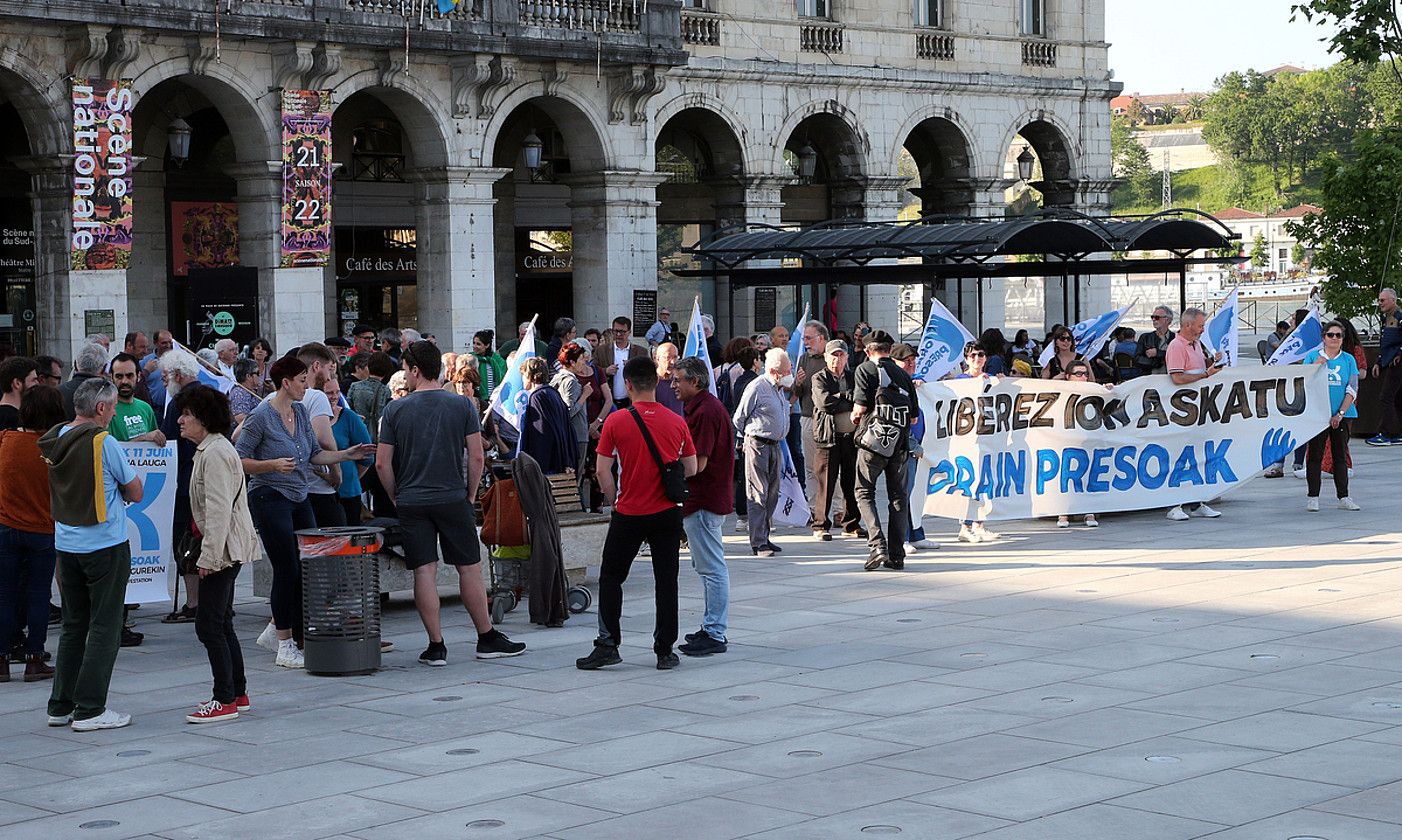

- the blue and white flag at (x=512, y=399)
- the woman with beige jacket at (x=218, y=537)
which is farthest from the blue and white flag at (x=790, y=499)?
the woman with beige jacket at (x=218, y=537)

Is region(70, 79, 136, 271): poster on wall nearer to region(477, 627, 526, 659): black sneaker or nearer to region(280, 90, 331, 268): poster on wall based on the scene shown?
region(280, 90, 331, 268): poster on wall

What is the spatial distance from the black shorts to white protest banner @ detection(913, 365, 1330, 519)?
618 cm

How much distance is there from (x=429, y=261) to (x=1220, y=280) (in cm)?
9531

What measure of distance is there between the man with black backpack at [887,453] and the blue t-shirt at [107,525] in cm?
643

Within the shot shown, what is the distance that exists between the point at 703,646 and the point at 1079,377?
24.1 feet

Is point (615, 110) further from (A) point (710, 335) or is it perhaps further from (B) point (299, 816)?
(B) point (299, 816)

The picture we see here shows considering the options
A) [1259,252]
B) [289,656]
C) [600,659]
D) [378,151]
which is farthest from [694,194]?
[1259,252]

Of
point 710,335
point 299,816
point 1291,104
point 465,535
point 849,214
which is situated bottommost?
point 299,816

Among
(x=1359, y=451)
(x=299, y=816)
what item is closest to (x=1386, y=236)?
(x=1359, y=451)

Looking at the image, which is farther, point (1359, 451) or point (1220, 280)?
point (1220, 280)

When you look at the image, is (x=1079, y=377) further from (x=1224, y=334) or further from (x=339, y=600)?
(x=339, y=600)

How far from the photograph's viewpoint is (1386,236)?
2797 cm

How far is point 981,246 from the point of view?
982 inches

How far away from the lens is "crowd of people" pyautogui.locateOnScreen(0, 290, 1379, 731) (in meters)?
10.3
